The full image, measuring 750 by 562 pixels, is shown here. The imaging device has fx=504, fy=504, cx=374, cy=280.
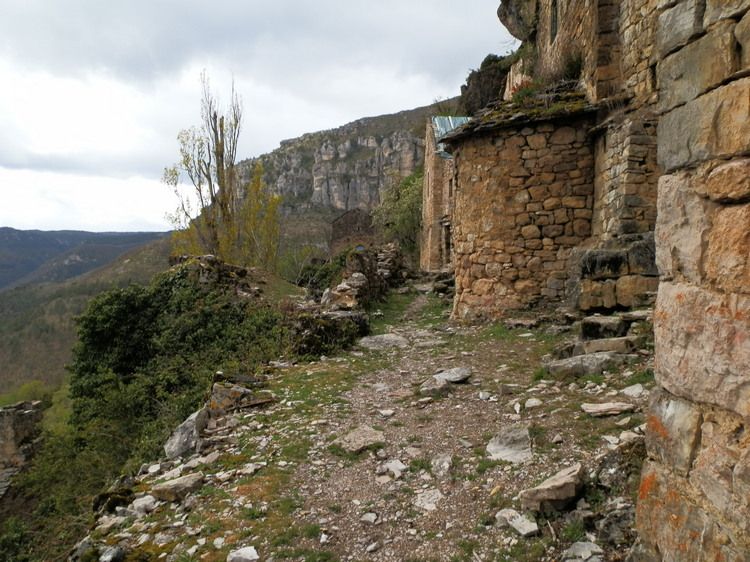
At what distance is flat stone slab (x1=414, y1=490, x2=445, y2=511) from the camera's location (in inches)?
132

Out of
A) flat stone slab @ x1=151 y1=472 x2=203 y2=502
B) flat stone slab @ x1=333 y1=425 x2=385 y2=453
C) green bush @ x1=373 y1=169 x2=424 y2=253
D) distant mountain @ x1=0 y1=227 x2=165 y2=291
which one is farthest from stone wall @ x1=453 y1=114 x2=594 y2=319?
distant mountain @ x1=0 y1=227 x2=165 y2=291

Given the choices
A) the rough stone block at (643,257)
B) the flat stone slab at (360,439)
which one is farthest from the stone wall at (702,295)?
the rough stone block at (643,257)

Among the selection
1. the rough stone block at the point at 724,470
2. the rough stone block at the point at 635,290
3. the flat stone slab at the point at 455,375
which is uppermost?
the rough stone block at the point at 635,290

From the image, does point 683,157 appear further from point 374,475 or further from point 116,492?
point 116,492

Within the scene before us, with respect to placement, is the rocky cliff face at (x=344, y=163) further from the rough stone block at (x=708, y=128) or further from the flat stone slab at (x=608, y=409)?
the rough stone block at (x=708, y=128)

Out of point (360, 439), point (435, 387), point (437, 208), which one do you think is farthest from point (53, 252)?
point (360, 439)

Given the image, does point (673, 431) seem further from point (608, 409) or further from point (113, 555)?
point (113, 555)

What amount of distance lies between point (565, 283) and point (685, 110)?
6.77 meters

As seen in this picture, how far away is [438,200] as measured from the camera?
22422 mm

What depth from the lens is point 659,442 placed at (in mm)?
1920

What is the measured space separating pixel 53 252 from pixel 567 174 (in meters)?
170

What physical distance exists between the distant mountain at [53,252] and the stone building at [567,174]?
92.9 metres

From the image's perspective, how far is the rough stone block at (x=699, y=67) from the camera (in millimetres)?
1590

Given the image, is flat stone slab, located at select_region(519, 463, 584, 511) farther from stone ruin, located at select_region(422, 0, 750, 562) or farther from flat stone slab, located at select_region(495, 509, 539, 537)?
stone ruin, located at select_region(422, 0, 750, 562)
